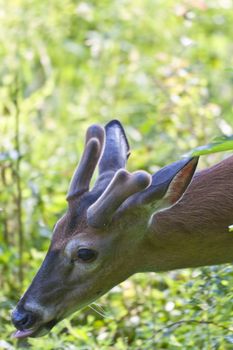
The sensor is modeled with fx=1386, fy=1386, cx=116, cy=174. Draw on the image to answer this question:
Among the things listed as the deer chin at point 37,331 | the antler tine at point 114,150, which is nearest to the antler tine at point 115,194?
the antler tine at point 114,150

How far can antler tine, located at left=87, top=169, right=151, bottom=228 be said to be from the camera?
563cm

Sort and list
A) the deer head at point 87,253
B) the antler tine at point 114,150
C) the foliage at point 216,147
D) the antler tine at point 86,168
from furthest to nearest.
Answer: the antler tine at point 114,150 → the antler tine at point 86,168 → the deer head at point 87,253 → the foliage at point 216,147

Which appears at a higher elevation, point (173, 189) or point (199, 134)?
point (173, 189)

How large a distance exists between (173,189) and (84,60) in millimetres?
5152

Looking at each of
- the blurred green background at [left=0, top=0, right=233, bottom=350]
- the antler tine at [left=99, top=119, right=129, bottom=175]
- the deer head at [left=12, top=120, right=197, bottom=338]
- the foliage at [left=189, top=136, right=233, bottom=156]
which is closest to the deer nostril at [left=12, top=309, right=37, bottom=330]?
the deer head at [left=12, top=120, right=197, bottom=338]

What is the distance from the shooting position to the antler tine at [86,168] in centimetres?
611

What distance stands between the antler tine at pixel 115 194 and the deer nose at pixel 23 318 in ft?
1.54

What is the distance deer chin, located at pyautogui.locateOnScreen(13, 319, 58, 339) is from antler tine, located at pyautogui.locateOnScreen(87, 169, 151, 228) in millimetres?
482

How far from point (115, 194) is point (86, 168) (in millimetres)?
451

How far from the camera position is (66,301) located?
6012 mm

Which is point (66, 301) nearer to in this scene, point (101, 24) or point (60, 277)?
point (60, 277)

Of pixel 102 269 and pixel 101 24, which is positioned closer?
pixel 102 269

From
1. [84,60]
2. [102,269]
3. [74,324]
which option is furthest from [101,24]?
[102,269]

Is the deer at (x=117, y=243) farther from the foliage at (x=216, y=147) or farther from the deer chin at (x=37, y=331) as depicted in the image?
the foliage at (x=216, y=147)
